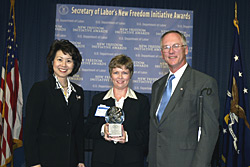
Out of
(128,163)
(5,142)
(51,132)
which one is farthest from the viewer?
(5,142)

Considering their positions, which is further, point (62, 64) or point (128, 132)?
point (128, 132)

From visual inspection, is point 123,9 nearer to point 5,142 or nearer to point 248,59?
point 248,59

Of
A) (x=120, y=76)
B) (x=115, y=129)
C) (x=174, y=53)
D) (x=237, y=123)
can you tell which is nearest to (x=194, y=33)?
(x=237, y=123)

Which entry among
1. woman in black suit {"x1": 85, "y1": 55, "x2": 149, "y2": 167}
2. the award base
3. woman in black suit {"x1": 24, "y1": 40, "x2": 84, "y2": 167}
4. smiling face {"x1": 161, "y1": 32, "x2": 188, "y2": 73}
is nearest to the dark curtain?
woman in black suit {"x1": 85, "y1": 55, "x2": 149, "y2": 167}

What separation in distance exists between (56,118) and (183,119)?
1.04 metres

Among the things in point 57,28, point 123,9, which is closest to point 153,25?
point 123,9

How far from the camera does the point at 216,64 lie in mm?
6172

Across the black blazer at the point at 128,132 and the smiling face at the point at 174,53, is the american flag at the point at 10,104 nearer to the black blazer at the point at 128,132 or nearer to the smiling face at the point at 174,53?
the black blazer at the point at 128,132

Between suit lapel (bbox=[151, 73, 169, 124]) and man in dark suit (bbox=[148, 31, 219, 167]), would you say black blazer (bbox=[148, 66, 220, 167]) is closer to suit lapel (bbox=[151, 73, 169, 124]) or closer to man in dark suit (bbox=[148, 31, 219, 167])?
man in dark suit (bbox=[148, 31, 219, 167])

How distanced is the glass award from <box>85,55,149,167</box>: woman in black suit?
0.05m

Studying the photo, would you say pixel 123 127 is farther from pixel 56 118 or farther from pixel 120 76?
pixel 56 118

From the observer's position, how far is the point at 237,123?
5000 mm

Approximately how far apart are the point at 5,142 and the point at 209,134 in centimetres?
372

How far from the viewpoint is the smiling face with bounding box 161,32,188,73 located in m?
2.49
